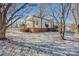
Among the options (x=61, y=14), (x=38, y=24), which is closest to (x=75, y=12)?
(x=61, y=14)

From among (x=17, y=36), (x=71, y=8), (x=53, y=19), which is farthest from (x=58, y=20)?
(x=17, y=36)

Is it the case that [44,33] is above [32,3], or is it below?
below

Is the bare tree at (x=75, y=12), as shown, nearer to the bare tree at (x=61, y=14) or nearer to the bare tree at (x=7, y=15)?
the bare tree at (x=61, y=14)

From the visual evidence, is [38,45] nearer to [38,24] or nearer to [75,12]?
[38,24]

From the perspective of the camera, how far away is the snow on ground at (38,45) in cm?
147

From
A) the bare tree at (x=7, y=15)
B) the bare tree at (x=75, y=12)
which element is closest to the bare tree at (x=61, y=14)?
the bare tree at (x=75, y=12)

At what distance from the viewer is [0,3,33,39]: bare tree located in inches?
58.6

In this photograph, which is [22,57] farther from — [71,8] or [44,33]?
[71,8]

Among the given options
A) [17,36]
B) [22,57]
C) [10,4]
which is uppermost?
[10,4]

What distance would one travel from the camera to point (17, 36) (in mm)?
1495

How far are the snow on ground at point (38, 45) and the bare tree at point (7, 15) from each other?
61mm

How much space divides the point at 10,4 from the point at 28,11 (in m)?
0.16

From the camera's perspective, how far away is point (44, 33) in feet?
4.90

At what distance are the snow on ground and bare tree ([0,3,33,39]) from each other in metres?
0.06
